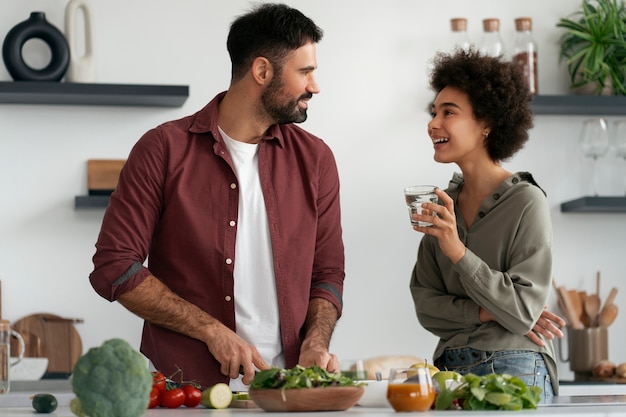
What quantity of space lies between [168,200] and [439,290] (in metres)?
0.84

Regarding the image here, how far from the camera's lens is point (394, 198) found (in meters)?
4.15

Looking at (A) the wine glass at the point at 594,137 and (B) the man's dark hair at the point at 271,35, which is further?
(A) the wine glass at the point at 594,137

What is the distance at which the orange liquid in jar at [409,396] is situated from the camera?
1.79 metres

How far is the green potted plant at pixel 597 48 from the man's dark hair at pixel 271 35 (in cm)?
177

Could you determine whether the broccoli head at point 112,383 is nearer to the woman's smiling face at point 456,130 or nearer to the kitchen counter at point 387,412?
the kitchen counter at point 387,412

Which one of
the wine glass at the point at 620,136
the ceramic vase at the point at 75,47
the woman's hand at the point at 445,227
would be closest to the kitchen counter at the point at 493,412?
the woman's hand at the point at 445,227

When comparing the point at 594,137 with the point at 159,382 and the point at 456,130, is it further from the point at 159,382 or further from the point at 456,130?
the point at 159,382

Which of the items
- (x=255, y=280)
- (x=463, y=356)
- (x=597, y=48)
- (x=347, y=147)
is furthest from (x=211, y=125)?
(x=597, y=48)

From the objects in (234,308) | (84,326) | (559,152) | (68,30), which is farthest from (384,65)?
(234,308)

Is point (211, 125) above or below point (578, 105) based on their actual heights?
below

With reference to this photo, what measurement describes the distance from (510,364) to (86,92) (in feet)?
6.20

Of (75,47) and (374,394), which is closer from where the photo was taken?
(374,394)

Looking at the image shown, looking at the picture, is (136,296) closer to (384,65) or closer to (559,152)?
(384,65)

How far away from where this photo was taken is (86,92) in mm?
3748
